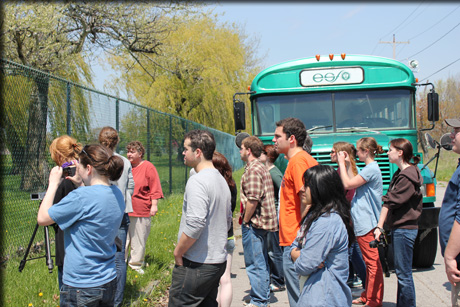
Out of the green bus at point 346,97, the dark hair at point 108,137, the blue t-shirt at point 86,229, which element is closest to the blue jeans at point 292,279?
the blue t-shirt at point 86,229

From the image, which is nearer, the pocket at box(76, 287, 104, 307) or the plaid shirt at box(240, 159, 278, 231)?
the pocket at box(76, 287, 104, 307)

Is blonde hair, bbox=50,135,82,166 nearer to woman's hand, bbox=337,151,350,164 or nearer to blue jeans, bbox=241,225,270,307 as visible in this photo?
blue jeans, bbox=241,225,270,307

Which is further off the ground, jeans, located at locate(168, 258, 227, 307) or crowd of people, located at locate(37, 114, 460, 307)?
crowd of people, located at locate(37, 114, 460, 307)

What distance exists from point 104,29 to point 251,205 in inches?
390

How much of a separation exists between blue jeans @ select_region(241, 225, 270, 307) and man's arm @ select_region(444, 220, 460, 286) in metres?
2.45

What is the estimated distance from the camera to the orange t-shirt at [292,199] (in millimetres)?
3879

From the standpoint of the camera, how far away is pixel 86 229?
3.21 m

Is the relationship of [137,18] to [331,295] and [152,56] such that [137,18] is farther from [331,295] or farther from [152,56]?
[331,295]

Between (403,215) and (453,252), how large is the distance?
1.71 meters

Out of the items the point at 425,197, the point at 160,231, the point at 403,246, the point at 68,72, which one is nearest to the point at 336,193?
the point at 403,246

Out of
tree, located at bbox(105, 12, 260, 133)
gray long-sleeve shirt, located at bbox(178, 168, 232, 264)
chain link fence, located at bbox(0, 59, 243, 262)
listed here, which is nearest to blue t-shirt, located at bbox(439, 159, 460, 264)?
gray long-sleeve shirt, located at bbox(178, 168, 232, 264)

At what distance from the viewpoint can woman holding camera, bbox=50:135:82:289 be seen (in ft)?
12.1

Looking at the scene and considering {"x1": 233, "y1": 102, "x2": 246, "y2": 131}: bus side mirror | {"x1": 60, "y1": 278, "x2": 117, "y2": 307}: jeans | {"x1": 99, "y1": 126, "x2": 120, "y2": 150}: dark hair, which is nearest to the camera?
{"x1": 60, "y1": 278, "x2": 117, "y2": 307}: jeans

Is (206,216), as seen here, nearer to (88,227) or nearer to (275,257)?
(88,227)
